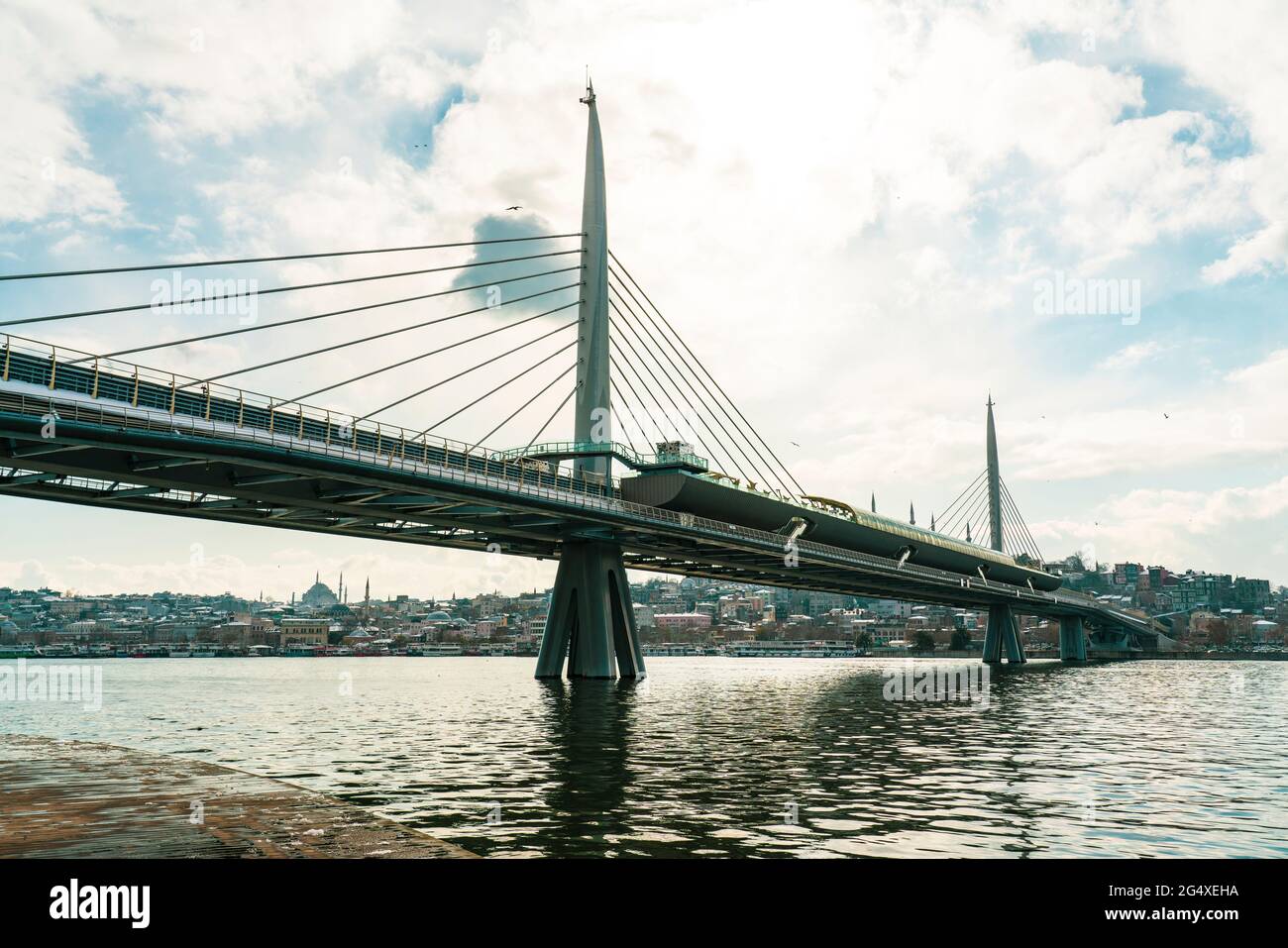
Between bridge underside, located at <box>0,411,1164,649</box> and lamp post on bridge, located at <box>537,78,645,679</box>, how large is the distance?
2.47 m

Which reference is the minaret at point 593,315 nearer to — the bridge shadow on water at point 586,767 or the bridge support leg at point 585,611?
the bridge support leg at point 585,611

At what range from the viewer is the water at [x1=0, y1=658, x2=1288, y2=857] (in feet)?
52.3

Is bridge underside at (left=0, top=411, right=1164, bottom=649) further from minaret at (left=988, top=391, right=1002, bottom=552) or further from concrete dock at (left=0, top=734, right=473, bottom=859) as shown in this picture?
minaret at (left=988, top=391, right=1002, bottom=552)

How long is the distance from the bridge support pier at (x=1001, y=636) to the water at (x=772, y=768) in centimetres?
8194

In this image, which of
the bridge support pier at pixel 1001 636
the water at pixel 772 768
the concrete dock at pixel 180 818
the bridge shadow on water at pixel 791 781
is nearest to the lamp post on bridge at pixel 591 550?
the water at pixel 772 768

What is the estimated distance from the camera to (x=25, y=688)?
79.4m

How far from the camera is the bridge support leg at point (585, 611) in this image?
65875 mm

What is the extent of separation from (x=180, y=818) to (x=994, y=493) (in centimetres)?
15374

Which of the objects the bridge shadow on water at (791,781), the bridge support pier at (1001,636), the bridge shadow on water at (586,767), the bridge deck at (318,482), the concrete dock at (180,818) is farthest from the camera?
the bridge support pier at (1001,636)

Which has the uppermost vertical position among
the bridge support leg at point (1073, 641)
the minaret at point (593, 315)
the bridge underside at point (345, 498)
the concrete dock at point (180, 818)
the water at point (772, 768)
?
the minaret at point (593, 315)

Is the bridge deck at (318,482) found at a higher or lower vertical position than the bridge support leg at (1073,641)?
higher

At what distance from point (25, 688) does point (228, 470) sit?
52.5 meters

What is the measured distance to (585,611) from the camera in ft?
217
